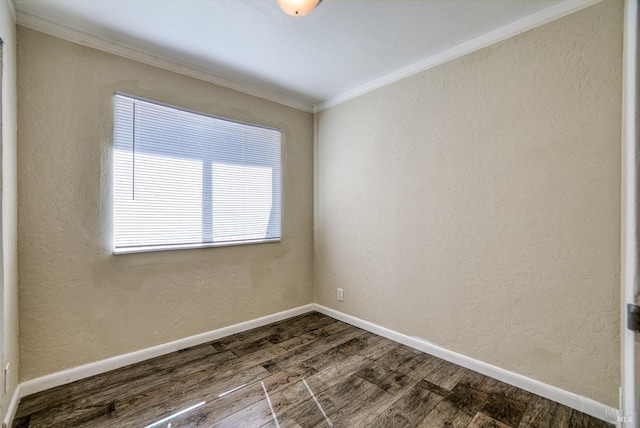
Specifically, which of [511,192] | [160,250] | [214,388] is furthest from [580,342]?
[160,250]

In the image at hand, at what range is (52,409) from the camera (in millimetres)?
1700

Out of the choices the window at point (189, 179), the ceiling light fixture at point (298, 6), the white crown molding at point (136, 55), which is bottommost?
the window at point (189, 179)

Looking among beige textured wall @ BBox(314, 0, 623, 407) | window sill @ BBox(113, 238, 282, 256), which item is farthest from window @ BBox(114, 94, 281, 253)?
beige textured wall @ BBox(314, 0, 623, 407)

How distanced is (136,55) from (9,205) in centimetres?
140

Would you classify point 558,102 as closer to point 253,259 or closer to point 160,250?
point 253,259

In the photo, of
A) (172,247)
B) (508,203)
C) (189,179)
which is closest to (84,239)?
(172,247)

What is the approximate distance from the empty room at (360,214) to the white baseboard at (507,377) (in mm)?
12

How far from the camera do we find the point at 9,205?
1628mm

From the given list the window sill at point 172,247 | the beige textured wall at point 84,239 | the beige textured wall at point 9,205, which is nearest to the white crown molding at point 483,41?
the beige textured wall at point 84,239

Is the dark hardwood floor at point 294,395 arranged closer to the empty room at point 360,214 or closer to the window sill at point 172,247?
the empty room at point 360,214

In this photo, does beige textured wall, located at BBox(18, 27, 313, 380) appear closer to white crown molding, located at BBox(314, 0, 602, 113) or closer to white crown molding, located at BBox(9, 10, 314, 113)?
white crown molding, located at BBox(9, 10, 314, 113)

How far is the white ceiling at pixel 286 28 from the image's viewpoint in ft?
5.75

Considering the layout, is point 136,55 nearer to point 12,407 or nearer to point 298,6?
point 298,6

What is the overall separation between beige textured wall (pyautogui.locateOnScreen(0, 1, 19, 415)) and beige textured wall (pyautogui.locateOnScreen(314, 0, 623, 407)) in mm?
2576
